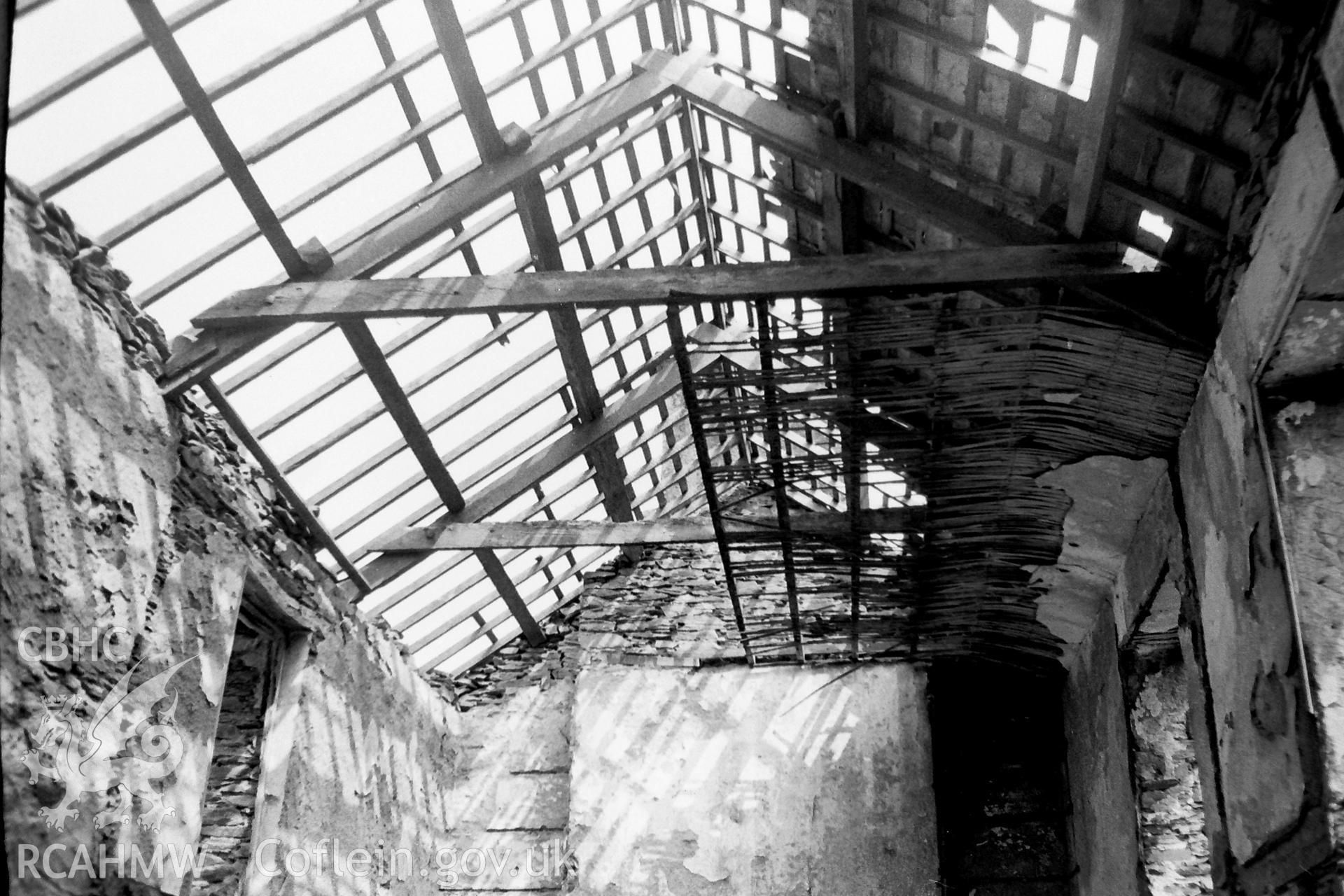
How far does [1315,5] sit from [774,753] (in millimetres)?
5440

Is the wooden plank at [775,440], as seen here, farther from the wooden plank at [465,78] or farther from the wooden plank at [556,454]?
the wooden plank at [556,454]

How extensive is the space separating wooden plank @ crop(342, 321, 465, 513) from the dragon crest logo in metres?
1.68

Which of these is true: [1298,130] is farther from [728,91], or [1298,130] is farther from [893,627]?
[893,627]

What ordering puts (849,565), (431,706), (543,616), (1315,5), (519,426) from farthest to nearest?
1. (543,616)
2. (431,706)
3. (519,426)
4. (849,565)
5. (1315,5)

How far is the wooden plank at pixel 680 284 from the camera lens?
4.48 meters

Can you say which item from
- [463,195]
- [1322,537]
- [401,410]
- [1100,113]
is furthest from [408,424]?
[1322,537]

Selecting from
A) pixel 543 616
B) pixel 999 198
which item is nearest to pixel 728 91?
pixel 999 198

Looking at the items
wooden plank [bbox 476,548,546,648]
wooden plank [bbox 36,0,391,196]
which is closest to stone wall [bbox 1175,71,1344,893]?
wooden plank [bbox 36,0,391,196]

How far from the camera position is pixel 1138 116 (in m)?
3.98

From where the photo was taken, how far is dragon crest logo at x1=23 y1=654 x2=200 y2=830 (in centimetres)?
387

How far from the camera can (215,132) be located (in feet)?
15.2

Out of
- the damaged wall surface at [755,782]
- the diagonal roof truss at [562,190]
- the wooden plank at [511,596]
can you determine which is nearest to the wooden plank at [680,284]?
Answer: the diagonal roof truss at [562,190]

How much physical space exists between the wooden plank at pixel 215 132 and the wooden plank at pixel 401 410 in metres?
0.46

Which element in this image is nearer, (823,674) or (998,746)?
(998,746)
